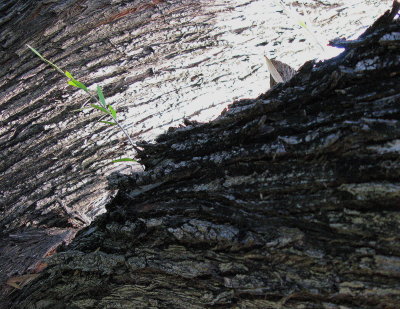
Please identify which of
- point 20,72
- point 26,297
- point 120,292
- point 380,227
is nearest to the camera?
point 380,227

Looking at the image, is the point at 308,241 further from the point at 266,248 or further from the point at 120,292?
the point at 120,292

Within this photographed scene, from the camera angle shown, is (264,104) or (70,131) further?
(70,131)

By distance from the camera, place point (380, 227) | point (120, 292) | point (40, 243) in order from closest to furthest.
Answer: point (380, 227) < point (120, 292) < point (40, 243)

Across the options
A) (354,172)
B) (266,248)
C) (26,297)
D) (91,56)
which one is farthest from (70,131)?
(354,172)

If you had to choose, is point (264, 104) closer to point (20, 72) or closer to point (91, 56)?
point (91, 56)

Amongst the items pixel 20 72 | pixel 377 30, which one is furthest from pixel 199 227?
pixel 20 72

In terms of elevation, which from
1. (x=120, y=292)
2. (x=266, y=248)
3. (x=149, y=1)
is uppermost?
(x=149, y=1)

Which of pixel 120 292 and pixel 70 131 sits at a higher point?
pixel 70 131
